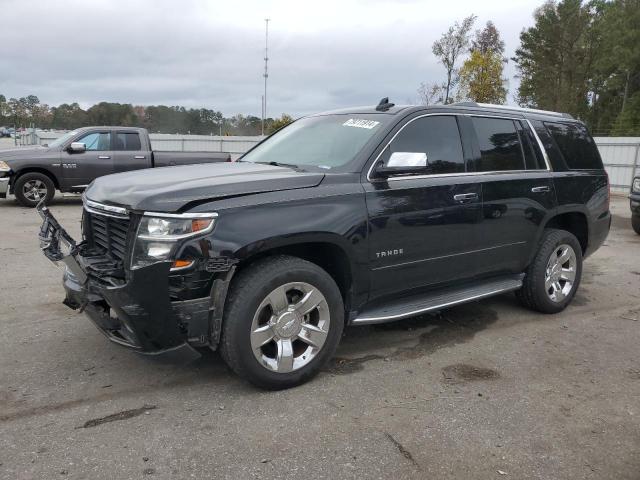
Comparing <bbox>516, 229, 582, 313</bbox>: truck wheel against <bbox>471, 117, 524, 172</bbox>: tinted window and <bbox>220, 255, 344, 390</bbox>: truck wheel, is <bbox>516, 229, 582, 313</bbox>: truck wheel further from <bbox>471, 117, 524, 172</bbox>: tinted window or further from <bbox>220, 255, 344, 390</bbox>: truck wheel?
<bbox>220, 255, 344, 390</bbox>: truck wheel

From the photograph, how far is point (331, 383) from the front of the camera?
368 centimetres

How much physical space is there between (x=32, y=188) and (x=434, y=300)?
34.2ft

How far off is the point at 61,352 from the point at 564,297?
447 centimetres

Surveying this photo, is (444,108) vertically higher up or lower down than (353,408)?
higher up

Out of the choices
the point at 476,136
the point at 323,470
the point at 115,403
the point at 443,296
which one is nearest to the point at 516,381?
the point at 443,296

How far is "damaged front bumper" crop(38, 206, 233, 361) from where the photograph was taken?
3045mm

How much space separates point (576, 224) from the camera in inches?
220

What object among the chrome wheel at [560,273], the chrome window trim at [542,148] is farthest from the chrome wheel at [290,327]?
the chrome window trim at [542,148]

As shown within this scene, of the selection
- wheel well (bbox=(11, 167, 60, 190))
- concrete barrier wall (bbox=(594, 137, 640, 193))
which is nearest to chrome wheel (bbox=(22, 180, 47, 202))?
wheel well (bbox=(11, 167, 60, 190))

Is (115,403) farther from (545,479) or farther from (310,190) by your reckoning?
(545,479)

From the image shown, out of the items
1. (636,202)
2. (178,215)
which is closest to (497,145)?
(178,215)

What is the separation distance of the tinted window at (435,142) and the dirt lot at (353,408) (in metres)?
1.44

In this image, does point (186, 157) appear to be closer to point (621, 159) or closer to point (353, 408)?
point (353, 408)

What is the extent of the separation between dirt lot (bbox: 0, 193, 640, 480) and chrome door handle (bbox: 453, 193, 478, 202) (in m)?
1.17
